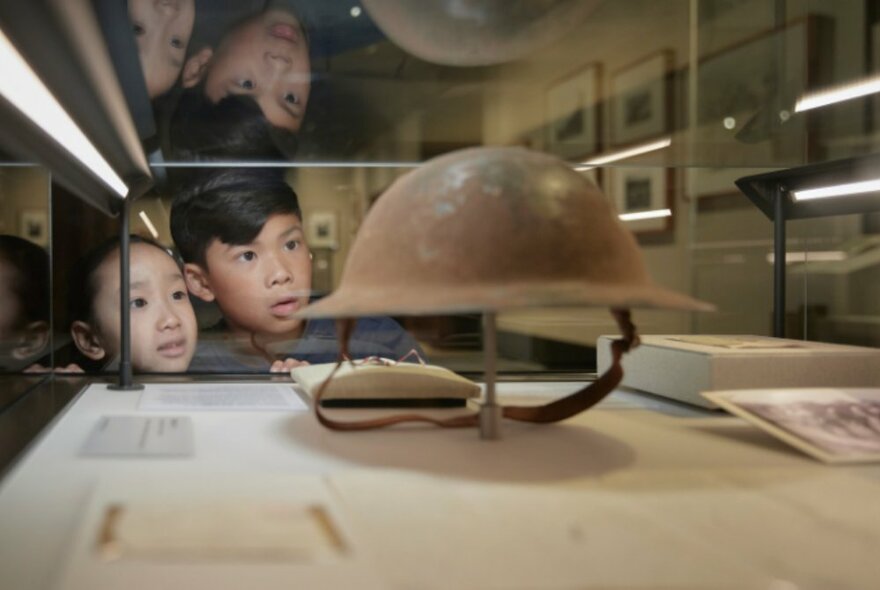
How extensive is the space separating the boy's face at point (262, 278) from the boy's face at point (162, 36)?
43 centimetres

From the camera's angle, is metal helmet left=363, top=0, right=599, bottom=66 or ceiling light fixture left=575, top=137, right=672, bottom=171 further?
ceiling light fixture left=575, top=137, right=672, bottom=171

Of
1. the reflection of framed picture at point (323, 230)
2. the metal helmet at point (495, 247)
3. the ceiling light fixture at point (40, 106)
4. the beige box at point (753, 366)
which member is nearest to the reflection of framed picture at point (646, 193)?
the beige box at point (753, 366)

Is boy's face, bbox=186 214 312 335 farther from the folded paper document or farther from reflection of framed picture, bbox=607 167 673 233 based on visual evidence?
reflection of framed picture, bbox=607 167 673 233

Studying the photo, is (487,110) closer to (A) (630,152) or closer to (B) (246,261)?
(A) (630,152)

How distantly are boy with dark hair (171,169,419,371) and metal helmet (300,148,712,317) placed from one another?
3.40ft

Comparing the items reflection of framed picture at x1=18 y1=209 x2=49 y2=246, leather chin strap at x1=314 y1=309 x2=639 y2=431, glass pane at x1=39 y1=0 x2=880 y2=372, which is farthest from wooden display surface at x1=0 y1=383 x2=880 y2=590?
glass pane at x1=39 y1=0 x2=880 y2=372

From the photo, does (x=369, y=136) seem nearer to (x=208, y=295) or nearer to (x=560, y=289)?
(x=208, y=295)

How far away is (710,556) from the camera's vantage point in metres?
0.77

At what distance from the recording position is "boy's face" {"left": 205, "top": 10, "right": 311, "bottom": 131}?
213 centimetres

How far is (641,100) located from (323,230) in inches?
36.5

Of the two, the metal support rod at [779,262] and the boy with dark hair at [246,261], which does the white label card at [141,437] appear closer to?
the boy with dark hair at [246,261]

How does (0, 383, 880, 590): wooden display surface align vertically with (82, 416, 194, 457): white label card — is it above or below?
below

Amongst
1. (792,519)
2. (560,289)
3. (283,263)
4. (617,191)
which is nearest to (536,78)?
(617,191)

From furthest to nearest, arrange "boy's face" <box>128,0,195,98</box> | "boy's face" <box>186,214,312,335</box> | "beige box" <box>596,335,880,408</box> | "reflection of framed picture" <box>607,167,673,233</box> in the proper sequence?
"reflection of framed picture" <box>607,167,673,233</box>
"boy's face" <box>186,214,312,335</box>
"boy's face" <box>128,0,195,98</box>
"beige box" <box>596,335,880,408</box>
